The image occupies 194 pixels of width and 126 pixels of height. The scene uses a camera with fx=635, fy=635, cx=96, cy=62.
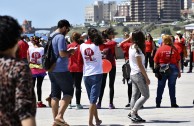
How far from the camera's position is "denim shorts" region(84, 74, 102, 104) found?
31.9 ft

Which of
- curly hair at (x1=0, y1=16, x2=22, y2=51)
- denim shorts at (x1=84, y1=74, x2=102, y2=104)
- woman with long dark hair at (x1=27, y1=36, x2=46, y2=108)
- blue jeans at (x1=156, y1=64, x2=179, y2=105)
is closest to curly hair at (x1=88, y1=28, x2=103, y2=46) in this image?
denim shorts at (x1=84, y1=74, x2=102, y2=104)

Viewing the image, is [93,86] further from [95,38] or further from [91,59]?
[95,38]

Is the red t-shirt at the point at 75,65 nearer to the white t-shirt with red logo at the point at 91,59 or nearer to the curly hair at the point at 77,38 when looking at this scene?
the curly hair at the point at 77,38

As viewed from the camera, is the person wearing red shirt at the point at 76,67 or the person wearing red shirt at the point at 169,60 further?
the person wearing red shirt at the point at 169,60

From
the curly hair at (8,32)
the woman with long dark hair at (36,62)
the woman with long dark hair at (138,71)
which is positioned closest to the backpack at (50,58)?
the woman with long dark hair at (138,71)

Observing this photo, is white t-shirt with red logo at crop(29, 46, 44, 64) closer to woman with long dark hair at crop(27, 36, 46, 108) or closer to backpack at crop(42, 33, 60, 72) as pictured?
woman with long dark hair at crop(27, 36, 46, 108)

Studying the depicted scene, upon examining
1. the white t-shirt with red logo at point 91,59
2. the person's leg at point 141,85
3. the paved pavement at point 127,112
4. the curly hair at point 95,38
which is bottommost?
the paved pavement at point 127,112

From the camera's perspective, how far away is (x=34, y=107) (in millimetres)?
4266

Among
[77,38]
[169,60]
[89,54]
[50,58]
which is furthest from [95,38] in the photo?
[169,60]

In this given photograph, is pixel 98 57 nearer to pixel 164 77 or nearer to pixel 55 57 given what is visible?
pixel 55 57

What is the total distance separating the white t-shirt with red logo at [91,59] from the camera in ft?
32.7

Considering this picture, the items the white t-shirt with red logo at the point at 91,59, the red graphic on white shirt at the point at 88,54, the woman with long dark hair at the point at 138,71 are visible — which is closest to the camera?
the white t-shirt with red logo at the point at 91,59

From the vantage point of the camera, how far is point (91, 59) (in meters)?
10.1

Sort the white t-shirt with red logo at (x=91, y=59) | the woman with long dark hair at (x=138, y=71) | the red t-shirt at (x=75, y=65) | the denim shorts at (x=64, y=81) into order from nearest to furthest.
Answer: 1. the denim shorts at (x=64, y=81)
2. the white t-shirt with red logo at (x=91, y=59)
3. the woman with long dark hair at (x=138, y=71)
4. the red t-shirt at (x=75, y=65)
